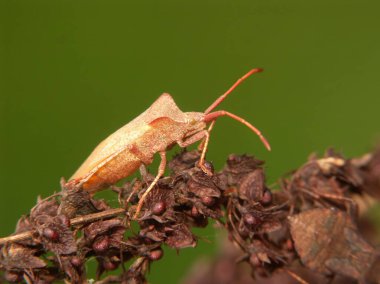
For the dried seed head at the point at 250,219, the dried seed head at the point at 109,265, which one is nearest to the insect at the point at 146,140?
the dried seed head at the point at 250,219

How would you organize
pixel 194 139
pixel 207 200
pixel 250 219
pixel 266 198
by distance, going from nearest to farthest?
pixel 207 200 < pixel 250 219 < pixel 266 198 < pixel 194 139

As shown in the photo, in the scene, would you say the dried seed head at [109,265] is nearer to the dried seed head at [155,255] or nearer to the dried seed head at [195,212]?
the dried seed head at [155,255]

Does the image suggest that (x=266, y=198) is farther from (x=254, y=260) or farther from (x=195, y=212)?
(x=195, y=212)

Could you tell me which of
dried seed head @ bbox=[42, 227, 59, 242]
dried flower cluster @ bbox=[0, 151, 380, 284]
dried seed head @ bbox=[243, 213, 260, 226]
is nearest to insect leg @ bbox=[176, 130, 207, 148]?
dried flower cluster @ bbox=[0, 151, 380, 284]

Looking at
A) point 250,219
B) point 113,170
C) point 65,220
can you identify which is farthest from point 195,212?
point 113,170

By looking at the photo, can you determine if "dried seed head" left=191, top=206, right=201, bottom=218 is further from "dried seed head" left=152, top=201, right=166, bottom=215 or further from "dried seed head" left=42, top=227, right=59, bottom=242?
"dried seed head" left=42, top=227, right=59, bottom=242

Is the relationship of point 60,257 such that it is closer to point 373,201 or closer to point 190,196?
point 190,196
